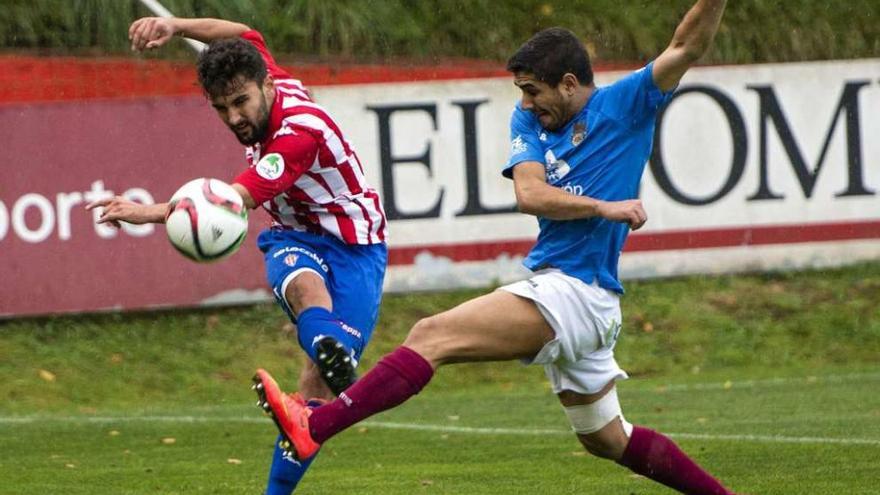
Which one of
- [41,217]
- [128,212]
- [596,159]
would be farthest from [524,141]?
[41,217]

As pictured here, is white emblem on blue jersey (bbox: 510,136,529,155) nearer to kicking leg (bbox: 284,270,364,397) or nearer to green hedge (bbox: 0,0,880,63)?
kicking leg (bbox: 284,270,364,397)

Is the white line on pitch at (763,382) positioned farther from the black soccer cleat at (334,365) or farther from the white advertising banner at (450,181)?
the black soccer cleat at (334,365)

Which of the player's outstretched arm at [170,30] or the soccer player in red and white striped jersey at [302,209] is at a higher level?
the player's outstretched arm at [170,30]

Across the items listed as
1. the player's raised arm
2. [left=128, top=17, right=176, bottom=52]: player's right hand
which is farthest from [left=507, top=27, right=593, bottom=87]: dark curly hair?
[left=128, top=17, right=176, bottom=52]: player's right hand

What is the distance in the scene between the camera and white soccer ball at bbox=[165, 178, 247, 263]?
6.40 meters

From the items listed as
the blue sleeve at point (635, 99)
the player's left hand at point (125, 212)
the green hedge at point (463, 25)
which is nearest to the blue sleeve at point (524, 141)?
the blue sleeve at point (635, 99)

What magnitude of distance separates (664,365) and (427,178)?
2511 millimetres

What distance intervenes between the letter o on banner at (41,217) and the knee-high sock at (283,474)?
7.26 metres

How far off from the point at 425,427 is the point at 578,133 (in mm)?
4691

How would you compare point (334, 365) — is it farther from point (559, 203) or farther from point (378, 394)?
point (559, 203)

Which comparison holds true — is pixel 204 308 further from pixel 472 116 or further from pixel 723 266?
pixel 723 266

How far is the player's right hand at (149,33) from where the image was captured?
7.56m

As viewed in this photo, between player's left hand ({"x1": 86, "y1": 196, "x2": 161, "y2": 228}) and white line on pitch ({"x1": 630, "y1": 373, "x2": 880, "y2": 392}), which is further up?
player's left hand ({"x1": 86, "y1": 196, "x2": 161, "y2": 228})

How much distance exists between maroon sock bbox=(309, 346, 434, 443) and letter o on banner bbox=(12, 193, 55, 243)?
800 cm
